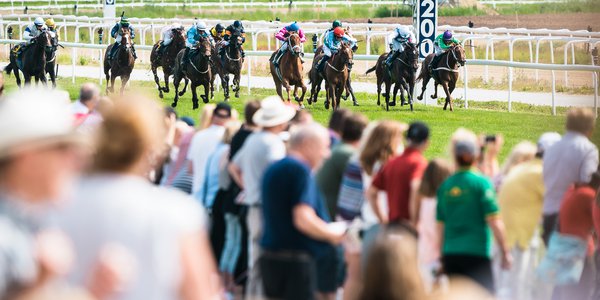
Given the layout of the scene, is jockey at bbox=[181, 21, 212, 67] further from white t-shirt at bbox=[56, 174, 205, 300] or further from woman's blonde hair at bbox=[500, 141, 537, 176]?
white t-shirt at bbox=[56, 174, 205, 300]

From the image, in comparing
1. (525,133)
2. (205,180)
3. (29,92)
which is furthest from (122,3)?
(29,92)

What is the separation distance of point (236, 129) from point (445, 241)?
2.40 meters

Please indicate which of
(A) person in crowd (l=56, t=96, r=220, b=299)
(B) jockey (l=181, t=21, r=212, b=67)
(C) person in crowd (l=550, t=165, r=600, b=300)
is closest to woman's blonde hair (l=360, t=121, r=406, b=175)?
(C) person in crowd (l=550, t=165, r=600, b=300)

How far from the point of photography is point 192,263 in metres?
4.30

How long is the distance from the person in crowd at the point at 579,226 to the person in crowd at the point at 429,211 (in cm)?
112

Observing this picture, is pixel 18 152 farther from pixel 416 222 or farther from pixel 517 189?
pixel 517 189

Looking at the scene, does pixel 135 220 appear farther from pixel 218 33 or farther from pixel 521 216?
pixel 218 33

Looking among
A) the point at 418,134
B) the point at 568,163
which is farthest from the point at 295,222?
the point at 568,163

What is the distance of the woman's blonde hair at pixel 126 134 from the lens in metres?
4.32

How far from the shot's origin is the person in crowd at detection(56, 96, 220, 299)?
428 centimetres

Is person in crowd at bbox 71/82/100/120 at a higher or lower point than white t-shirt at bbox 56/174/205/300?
higher

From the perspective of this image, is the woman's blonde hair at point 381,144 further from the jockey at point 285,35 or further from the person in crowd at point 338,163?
the jockey at point 285,35

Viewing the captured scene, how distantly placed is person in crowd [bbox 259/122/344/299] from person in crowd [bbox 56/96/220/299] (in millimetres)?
2439

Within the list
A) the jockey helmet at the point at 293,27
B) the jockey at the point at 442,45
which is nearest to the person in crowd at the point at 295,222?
the jockey at the point at 442,45
